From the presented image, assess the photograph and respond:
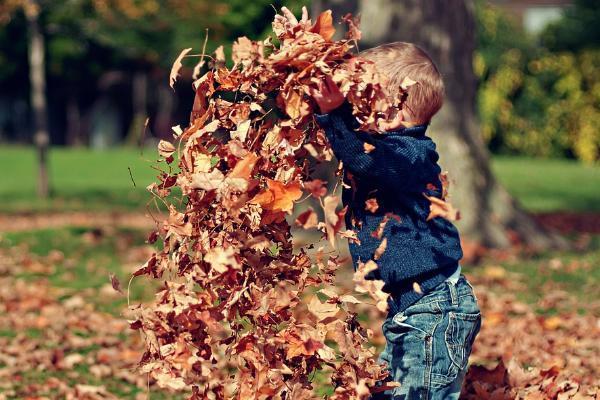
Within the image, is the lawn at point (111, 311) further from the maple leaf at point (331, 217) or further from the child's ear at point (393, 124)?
the child's ear at point (393, 124)

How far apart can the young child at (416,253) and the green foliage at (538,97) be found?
2479 cm

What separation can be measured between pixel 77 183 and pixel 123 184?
96cm

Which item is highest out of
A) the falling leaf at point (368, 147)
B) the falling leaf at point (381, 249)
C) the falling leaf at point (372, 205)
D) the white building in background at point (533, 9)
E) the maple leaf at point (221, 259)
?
the falling leaf at point (368, 147)

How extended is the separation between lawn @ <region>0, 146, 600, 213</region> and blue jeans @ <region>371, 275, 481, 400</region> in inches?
395

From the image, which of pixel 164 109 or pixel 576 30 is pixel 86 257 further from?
pixel 164 109

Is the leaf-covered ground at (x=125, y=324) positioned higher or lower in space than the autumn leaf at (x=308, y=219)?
lower

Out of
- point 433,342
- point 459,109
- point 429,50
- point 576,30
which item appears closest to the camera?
point 433,342

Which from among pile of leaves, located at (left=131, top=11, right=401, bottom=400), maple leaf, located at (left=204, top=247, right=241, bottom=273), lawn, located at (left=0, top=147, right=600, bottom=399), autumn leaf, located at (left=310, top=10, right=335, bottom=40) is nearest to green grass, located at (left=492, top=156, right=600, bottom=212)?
lawn, located at (left=0, top=147, right=600, bottom=399)

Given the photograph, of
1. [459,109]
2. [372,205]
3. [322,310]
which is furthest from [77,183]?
[322,310]

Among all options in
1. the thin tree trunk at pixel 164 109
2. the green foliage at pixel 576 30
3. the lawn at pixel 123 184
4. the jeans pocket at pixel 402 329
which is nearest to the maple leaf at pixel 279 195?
the jeans pocket at pixel 402 329

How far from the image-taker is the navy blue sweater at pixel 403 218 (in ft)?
10.1

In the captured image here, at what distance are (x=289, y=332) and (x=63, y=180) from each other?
62.7ft

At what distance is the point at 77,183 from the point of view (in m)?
20.6

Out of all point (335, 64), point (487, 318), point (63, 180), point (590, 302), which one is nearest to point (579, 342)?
point (487, 318)
